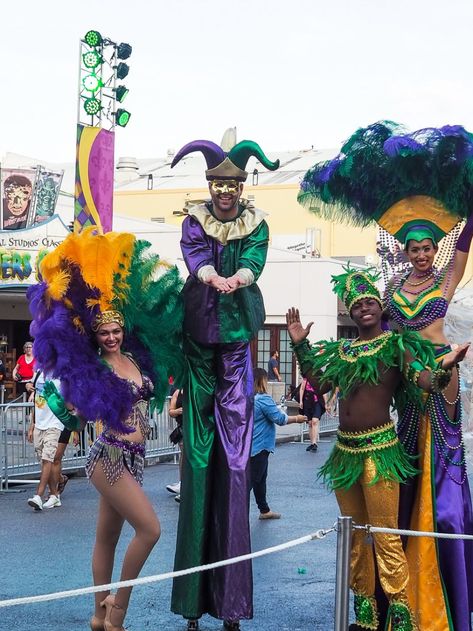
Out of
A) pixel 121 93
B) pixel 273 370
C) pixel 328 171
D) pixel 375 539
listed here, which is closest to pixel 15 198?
pixel 273 370

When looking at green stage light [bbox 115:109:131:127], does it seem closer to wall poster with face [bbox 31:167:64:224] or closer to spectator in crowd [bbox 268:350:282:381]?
wall poster with face [bbox 31:167:64:224]

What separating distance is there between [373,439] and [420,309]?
0.70 meters

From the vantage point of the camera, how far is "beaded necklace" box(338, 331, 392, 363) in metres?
5.04

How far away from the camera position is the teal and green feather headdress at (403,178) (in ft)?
17.4

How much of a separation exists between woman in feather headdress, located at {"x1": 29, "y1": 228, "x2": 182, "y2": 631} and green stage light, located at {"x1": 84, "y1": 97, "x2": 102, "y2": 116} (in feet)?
39.0

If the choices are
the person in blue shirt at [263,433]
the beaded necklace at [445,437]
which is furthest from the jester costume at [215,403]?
the person in blue shirt at [263,433]

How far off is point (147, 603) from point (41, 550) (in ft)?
7.59

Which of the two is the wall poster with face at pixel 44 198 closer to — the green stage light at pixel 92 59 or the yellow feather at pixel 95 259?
the green stage light at pixel 92 59

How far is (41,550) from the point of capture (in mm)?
8047

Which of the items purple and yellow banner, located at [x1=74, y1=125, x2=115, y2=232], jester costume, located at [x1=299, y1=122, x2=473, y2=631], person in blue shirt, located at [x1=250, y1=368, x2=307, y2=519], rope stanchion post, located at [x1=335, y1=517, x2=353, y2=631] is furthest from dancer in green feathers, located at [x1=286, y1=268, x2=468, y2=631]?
purple and yellow banner, located at [x1=74, y1=125, x2=115, y2=232]

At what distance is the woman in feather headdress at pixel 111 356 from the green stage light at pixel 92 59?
12548 mm

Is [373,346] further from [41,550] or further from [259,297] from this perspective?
[41,550]

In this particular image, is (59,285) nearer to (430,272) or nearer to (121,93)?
(430,272)

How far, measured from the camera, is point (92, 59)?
1741 centimetres
